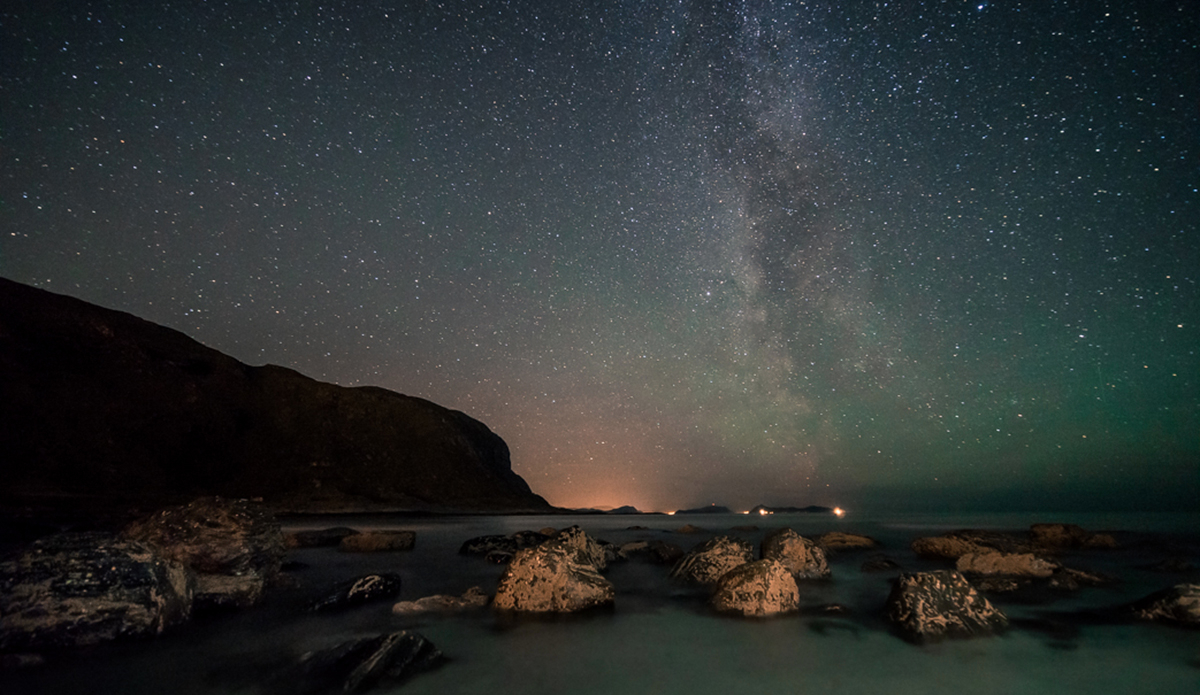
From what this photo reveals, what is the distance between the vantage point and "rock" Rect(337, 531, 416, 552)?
1806cm

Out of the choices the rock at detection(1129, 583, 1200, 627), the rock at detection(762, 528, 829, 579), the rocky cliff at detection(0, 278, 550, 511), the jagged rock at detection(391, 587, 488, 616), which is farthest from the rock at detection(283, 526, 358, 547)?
the rocky cliff at detection(0, 278, 550, 511)

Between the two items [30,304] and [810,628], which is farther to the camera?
[30,304]

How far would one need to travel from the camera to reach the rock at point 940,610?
22.1 ft

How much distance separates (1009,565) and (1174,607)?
401 cm

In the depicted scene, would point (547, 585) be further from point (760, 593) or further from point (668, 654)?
point (760, 593)

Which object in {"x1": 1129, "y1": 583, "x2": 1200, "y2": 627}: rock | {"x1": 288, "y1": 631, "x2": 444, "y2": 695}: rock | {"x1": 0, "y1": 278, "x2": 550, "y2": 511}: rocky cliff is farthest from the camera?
{"x1": 0, "y1": 278, "x2": 550, "y2": 511}: rocky cliff

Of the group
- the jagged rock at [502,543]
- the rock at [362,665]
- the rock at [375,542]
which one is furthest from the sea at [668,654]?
the rock at [375,542]

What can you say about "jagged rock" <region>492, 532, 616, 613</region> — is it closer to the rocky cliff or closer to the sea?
the sea

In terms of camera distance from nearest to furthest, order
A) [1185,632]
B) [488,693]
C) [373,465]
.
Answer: [488,693]
[1185,632]
[373,465]

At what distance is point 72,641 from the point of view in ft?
18.6

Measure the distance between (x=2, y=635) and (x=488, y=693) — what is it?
5.21m

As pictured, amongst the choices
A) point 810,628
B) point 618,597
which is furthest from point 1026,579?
point 618,597

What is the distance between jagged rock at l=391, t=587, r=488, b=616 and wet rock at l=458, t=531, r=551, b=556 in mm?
7407

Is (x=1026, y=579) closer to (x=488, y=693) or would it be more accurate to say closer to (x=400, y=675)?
(x=488, y=693)
